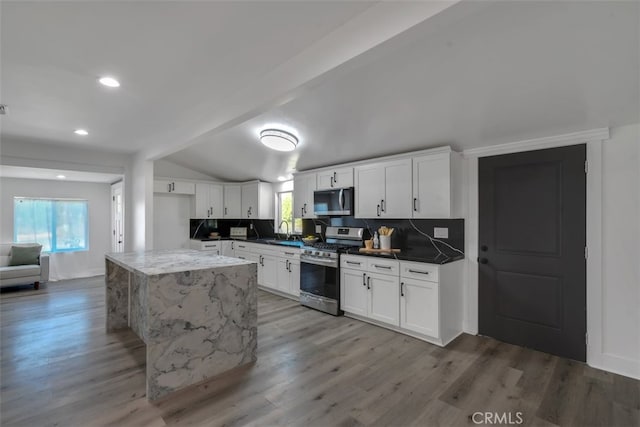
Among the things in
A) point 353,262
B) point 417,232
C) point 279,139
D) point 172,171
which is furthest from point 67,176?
point 417,232

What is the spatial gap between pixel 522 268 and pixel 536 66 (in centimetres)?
204

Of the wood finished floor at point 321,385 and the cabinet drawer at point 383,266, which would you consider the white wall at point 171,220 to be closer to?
the wood finished floor at point 321,385

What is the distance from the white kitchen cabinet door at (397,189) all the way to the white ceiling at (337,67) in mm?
299

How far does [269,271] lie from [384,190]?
102 inches

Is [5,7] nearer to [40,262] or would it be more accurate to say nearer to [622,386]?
[622,386]

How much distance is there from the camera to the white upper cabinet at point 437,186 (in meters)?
3.30

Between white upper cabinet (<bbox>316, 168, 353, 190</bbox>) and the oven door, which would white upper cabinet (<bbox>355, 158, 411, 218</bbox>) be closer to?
white upper cabinet (<bbox>316, 168, 353, 190</bbox>)

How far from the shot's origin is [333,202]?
4516 mm

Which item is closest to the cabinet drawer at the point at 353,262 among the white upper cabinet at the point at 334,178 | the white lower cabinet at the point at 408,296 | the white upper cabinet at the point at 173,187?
the white lower cabinet at the point at 408,296

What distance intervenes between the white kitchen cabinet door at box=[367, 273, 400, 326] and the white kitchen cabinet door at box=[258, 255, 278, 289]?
6.46 ft

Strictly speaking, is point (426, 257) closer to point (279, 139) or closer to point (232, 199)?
point (279, 139)

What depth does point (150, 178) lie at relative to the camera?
4.76 meters

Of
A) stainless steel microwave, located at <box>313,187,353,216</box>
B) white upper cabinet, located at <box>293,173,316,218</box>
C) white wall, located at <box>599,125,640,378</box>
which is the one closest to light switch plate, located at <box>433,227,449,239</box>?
stainless steel microwave, located at <box>313,187,353,216</box>

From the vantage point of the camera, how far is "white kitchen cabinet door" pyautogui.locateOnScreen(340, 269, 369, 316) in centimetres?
374
